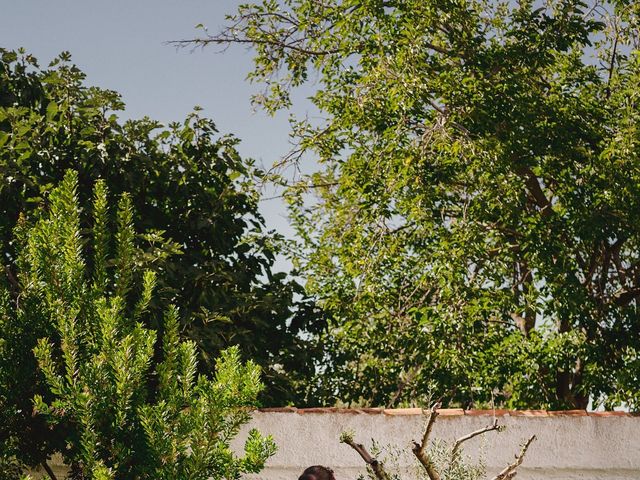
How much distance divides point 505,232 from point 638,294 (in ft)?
7.80

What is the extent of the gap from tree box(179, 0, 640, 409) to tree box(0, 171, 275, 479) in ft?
19.8

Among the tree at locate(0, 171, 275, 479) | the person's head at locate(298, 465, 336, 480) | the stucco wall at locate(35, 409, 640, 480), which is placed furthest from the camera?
the stucco wall at locate(35, 409, 640, 480)

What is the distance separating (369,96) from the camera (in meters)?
11.1

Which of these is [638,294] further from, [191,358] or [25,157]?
[191,358]

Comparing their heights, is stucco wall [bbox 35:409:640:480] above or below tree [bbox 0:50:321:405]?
below

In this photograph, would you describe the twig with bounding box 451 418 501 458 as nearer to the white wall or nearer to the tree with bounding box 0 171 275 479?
the tree with bounding box 0 171 275 479

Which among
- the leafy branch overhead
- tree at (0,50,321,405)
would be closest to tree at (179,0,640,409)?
tree at (0,50,321,405)

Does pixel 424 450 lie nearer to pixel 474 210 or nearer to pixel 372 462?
pixel 372 462

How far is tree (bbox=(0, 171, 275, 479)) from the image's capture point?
13.6ft

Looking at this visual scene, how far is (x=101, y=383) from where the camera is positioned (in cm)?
423

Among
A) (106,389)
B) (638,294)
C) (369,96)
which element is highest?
(369,96)

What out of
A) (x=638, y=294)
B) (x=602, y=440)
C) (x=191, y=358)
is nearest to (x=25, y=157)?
(x=191, y=358)

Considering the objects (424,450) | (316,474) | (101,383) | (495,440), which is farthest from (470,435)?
(101,383)

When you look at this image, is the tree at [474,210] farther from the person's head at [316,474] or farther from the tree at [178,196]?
the person's head at [316,474]
